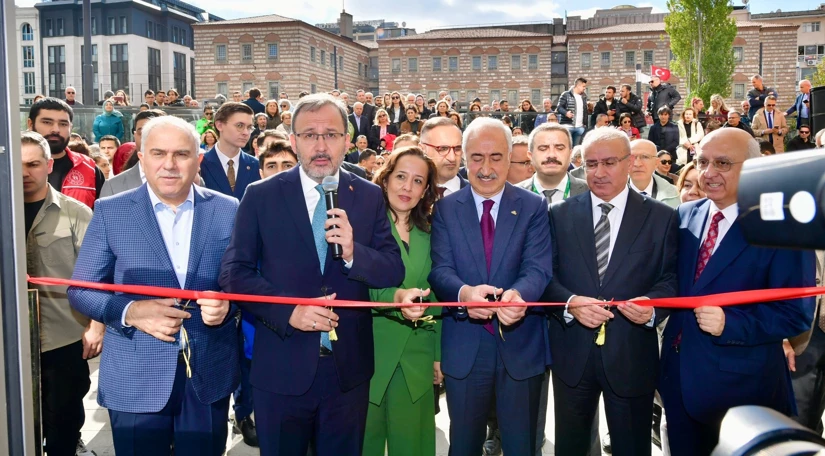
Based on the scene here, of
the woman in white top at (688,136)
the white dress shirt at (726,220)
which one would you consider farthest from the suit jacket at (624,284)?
the woman in white top at (688,136)

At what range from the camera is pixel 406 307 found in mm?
3283

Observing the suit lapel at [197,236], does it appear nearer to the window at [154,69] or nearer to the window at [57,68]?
the window at [154,69]

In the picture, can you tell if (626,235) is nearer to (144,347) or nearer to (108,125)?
(144,347)

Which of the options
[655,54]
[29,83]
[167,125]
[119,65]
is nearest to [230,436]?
[167,125]

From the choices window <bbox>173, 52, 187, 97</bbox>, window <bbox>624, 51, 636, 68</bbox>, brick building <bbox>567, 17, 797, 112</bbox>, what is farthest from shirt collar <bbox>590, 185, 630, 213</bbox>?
window <bbox>173, 52, 187, 97</bbox>

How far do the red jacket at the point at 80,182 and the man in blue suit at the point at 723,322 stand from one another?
438cm

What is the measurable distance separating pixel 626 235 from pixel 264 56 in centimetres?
5747

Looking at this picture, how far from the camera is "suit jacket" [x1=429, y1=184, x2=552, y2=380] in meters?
3.34

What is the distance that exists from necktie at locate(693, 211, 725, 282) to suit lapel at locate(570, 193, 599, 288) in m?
0.48

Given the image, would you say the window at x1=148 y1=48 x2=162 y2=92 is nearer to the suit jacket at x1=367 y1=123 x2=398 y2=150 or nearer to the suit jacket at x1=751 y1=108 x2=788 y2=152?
the suit jacket at x1=367 y1=123 x2=398 y2=150

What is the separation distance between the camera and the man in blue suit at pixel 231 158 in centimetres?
565

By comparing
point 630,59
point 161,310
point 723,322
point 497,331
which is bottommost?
point 497,331

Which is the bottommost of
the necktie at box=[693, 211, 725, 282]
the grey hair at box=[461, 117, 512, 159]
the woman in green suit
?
the woman in green suit

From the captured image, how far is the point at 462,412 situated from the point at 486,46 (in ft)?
198
